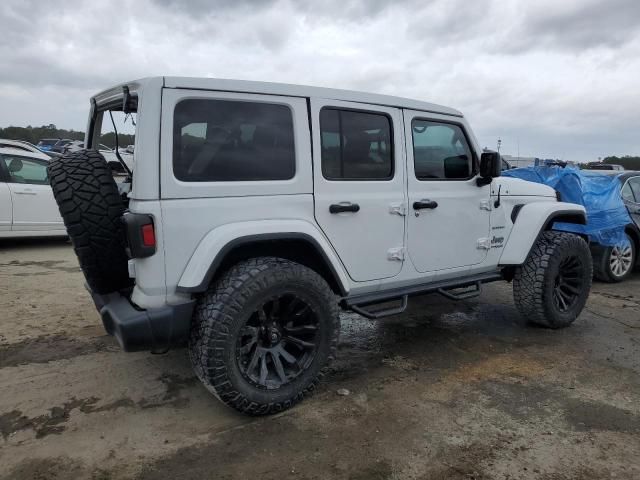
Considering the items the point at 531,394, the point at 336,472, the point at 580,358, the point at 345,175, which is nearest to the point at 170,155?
the point at 345,175

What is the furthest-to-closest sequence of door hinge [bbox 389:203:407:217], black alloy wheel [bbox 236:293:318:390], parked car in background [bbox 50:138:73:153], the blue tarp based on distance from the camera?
parked car in background [bbox 50:138:73:153], the blue tarp, door hinge [bbox 389:203:407:217], black alloy wheel [bbox 236:293:318:390]

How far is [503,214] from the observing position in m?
4.31

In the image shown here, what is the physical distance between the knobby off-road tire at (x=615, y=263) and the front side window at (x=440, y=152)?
3.54 meters

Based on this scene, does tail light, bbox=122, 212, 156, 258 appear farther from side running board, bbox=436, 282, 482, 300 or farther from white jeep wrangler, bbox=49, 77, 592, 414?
side running board, bbox=436, 282, 482, 300

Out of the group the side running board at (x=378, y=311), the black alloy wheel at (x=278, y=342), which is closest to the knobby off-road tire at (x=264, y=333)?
the black alloy wheel at (x=278, y=342)

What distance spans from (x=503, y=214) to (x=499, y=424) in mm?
1989

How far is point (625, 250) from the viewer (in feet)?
21.9

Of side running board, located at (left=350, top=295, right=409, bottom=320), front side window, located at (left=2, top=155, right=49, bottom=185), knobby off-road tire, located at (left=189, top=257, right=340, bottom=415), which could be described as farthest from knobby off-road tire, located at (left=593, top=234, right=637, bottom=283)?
front side window, located at (left=2, top=155, right=49, bottom=185)

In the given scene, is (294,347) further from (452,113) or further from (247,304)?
(452,113)

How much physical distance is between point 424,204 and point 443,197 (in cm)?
28

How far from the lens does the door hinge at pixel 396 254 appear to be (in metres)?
3.54

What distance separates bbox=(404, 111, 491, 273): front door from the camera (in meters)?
3.71

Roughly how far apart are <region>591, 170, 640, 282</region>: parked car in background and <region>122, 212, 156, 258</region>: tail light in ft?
19.5

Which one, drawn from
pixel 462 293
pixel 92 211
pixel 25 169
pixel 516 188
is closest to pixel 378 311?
pixel 462 293
